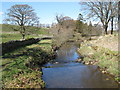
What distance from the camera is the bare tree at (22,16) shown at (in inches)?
989

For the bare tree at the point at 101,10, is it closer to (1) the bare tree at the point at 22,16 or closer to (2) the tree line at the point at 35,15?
(2) the tree line at the point at 35,15

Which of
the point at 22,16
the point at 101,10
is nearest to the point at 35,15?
the point at 22,16

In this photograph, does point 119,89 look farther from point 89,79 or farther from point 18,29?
point 18,29

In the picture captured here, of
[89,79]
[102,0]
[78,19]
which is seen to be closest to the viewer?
[89,79]

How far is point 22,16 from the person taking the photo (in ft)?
85.4

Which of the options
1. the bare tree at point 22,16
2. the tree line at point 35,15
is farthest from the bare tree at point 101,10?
the bare tree at point 22,16

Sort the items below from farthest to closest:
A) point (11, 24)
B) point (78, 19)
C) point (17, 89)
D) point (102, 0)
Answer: point (78, 19) < point (11, 24) < point (102, 0) < point (17, 89)

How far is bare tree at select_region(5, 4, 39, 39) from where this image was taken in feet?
82.4

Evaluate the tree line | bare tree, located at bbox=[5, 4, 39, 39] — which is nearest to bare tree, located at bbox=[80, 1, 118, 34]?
the tree line

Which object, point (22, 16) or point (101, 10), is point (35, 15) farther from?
point (101, 10)

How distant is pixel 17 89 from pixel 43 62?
6.06m

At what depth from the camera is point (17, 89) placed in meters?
6.29

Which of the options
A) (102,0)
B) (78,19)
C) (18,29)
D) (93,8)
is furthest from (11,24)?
(78,19)

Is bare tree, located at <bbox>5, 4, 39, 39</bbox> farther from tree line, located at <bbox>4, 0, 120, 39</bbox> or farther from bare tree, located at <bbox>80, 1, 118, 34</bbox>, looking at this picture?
bare tree, located at <bbox>80, 1, 118, 34</bbox>
